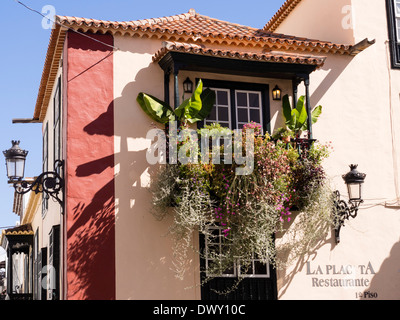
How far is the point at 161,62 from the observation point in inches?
456

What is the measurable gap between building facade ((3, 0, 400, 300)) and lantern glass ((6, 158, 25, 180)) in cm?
81

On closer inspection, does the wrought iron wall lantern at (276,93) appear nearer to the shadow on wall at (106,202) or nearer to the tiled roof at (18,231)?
the shadow on wall at (106,202)

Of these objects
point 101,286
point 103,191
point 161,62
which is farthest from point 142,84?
point 101,286

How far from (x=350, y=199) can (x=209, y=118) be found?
10.3 ft

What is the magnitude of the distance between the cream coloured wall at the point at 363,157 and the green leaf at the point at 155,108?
318 centimetres

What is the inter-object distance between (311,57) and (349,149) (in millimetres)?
2141

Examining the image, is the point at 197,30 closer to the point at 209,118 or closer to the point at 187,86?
the point at 187,86

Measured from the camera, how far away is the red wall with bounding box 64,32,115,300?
10.6 meters

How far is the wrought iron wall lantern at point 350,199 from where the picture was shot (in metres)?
11.9

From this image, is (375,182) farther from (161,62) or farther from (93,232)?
(93,232)

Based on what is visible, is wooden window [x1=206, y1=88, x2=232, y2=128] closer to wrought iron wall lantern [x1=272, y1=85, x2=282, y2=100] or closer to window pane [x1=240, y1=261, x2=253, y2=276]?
wrought iron wall lantern [x1=272, y1=85, x2=282, y2=100]

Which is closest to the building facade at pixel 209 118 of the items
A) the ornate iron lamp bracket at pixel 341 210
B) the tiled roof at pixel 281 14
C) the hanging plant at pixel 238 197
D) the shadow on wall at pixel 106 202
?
the shadow on wall at pixel 106 202

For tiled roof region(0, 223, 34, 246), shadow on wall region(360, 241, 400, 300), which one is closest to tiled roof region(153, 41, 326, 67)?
shadow on wall region(360, 241, 400, 300)

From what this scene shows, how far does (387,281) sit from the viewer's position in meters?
12.5
